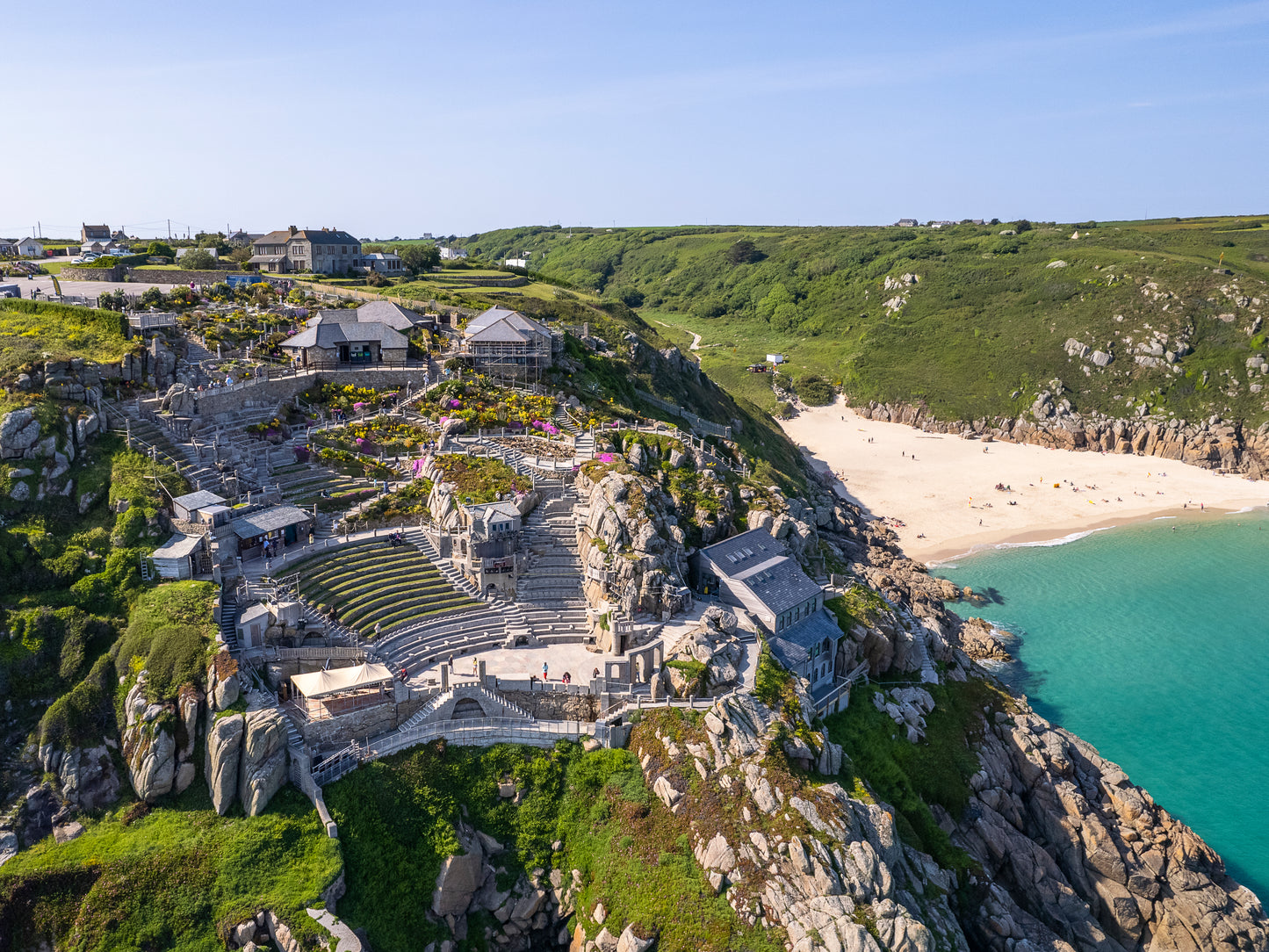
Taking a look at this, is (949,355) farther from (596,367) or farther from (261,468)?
(261,468)

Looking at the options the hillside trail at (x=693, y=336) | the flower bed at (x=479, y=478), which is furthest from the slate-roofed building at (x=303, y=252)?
the hillside trail at (x=693, y=336)

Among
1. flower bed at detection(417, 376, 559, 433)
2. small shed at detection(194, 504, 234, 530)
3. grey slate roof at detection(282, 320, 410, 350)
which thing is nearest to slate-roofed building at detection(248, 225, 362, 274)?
grey slate roof at detection(282, 320, 410, 350)

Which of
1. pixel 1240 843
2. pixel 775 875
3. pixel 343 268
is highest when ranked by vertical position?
pixel 343 268

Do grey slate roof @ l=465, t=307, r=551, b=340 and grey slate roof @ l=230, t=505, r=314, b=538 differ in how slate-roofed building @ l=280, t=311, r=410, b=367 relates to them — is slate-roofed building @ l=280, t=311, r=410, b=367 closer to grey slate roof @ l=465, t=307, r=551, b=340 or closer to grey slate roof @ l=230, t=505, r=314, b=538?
grey slate roof @ l=465, t=307, r=551, b=340

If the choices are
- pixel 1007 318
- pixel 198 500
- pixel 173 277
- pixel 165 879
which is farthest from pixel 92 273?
pixel 1007 318

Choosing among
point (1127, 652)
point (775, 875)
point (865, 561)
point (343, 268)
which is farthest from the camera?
point (343, 268)

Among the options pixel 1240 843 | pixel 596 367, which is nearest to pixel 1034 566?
pixel 1240 843

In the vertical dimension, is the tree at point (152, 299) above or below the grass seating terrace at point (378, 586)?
above

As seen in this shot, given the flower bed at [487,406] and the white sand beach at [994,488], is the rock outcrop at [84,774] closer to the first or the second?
the flower bed at [487,406]
